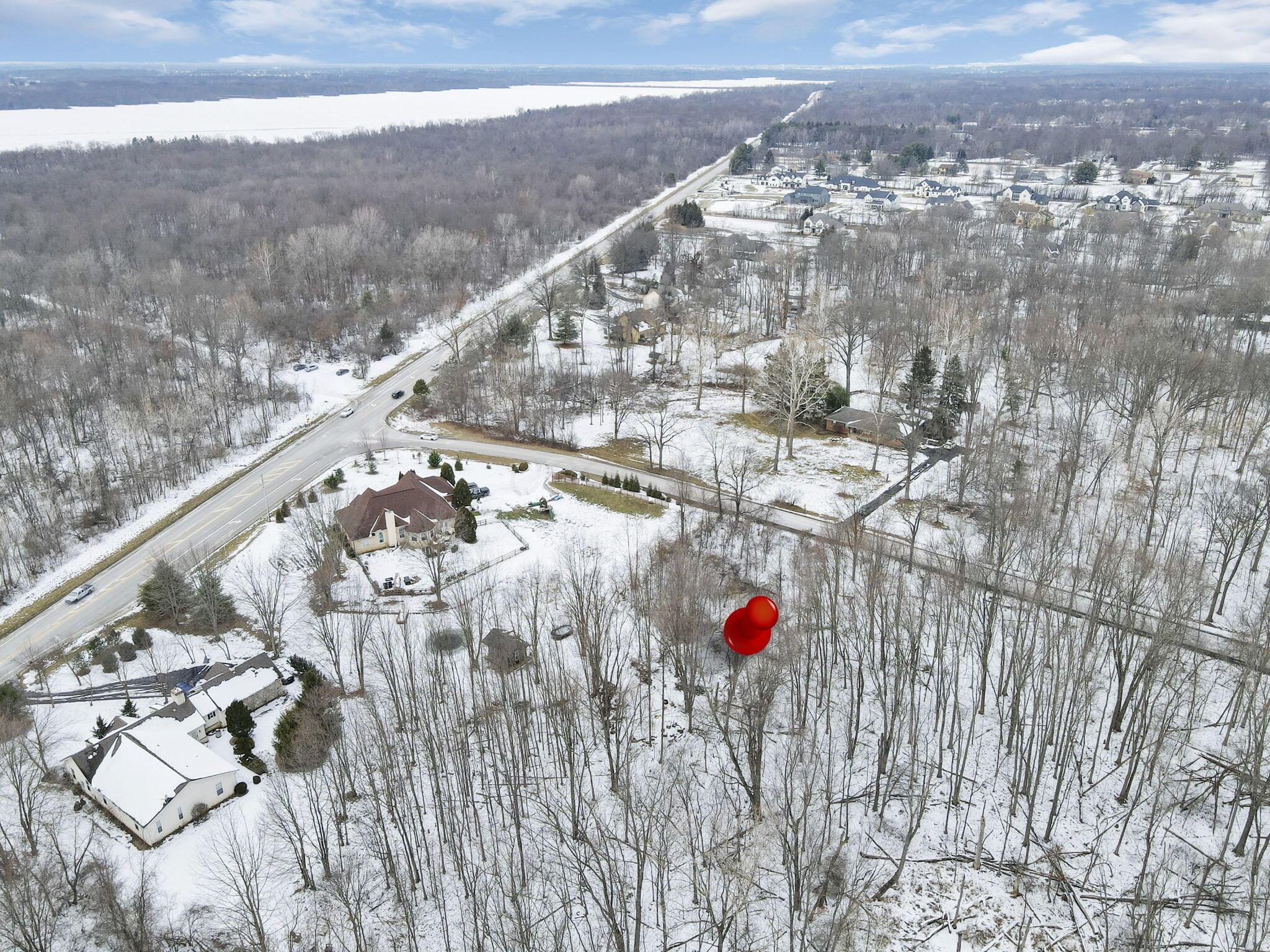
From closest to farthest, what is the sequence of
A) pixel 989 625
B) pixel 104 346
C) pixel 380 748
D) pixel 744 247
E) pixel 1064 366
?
1. pixel 380 748
2. pixel 989 625
3. pixel 1064 366
4. pixel 104 346
5. pixel 744 247

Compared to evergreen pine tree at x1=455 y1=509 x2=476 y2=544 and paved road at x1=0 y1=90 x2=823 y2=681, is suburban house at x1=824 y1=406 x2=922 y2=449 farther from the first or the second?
paved road at x1=0 y1=90 x2=823 y2=681

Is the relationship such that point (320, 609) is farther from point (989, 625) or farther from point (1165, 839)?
point (1165, 839)

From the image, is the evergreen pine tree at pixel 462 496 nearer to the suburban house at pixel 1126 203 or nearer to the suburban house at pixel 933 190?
the suburban house at pixel 1126 203

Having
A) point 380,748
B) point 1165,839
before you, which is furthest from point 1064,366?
point 380,748

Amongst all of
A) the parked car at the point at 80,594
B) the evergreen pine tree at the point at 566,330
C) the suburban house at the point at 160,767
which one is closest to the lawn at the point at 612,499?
the suburban house at the point at 160,767

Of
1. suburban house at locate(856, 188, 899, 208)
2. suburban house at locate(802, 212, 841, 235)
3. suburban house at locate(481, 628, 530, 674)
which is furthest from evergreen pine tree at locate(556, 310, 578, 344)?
suburban house at locate(856, 188, 899, 208)
